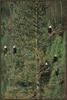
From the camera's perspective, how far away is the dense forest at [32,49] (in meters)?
10.8

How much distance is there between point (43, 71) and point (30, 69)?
30 centimetres

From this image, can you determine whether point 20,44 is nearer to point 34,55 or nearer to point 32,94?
point 34,55

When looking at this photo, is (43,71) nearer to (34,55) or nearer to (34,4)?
(34,55)

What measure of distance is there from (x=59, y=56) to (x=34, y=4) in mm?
1292

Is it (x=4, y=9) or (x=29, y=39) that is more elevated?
(x=4, y=9)

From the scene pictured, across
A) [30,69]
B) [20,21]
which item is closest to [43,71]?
[30,69]

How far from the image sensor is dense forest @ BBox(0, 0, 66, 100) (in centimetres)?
1080

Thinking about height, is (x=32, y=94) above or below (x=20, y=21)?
below

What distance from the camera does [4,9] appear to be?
10.8m

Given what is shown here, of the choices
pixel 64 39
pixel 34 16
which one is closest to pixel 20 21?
pixel 34 16

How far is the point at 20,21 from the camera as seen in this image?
35.6ft

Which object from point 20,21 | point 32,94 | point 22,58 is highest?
point 20,21

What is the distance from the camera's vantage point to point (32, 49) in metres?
10.8

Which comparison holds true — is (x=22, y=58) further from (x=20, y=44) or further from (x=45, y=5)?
(x=45, y=5)
